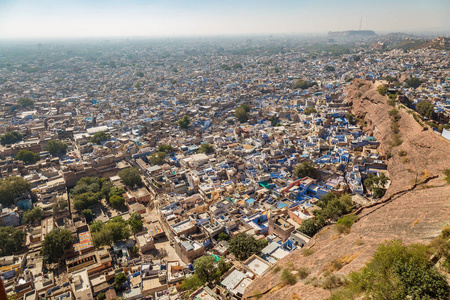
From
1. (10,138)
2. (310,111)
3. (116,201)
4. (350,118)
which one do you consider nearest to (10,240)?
(116,201)

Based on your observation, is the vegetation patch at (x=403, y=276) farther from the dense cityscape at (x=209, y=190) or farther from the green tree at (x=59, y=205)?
the green tree at (x=59, y=205)

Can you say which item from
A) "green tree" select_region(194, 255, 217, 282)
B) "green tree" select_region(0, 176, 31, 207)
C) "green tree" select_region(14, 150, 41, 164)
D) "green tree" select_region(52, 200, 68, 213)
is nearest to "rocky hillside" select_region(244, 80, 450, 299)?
"green tree" select_region(194, 255, 217, 282)

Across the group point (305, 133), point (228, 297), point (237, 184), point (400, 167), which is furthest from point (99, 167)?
point (400, 167)

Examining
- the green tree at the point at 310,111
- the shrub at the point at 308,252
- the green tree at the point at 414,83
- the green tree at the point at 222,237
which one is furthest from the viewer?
the green tree at the point at 414,83

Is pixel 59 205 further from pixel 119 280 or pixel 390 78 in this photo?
pixel 390 78

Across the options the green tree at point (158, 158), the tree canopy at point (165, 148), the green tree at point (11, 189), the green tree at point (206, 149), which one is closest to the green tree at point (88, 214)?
the green tree at point (11, 189)
